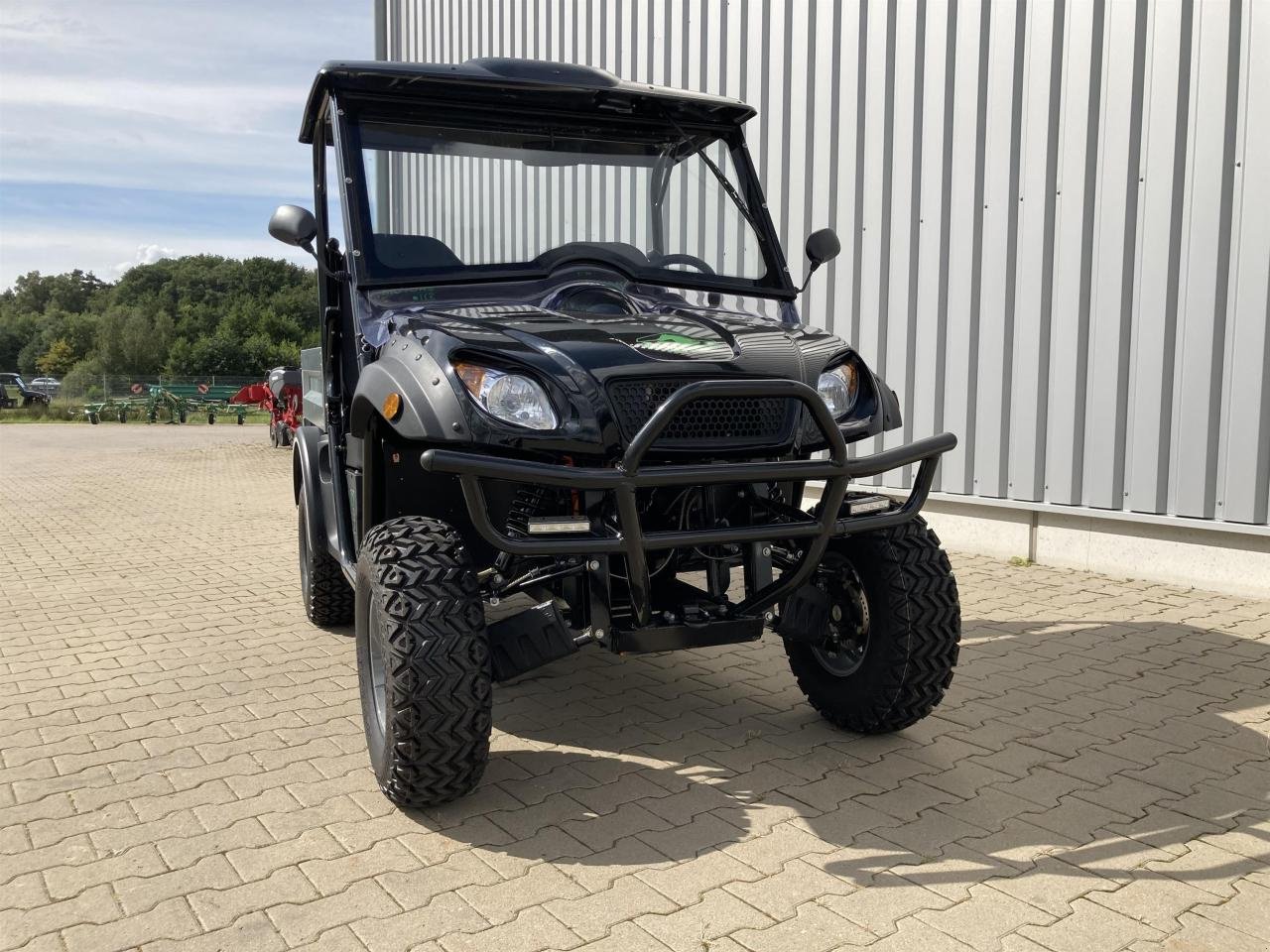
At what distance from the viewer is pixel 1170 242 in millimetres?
6301

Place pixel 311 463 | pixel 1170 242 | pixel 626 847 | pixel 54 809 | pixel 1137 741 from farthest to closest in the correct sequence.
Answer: pixel 1170 242 < pixel 311 463 < pixel 1137 741 < pixel 54 809 < pixel 626 847

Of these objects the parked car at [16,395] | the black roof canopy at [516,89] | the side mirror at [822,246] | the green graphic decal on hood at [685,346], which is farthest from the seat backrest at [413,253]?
the parked car at [16,395]

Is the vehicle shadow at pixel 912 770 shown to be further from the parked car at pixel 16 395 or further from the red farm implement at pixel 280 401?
the parked car at pixel 16 395

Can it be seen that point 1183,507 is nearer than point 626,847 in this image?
No

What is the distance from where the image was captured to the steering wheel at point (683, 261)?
4281 millimetres

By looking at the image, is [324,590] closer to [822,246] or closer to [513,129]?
[513,129]

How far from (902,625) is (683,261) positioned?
1576mm

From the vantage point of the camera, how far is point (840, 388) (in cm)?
360

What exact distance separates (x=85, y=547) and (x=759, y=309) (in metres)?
6.28

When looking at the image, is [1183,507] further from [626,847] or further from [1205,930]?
[626,847]

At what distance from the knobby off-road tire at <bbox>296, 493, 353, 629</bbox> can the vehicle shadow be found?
4.32 ft

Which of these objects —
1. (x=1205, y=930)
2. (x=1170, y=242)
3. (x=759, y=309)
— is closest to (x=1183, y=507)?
(x=1170, y=242)

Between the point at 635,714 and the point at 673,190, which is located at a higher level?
the point at 673,190

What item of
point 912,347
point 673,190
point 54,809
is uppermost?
point 673,190
